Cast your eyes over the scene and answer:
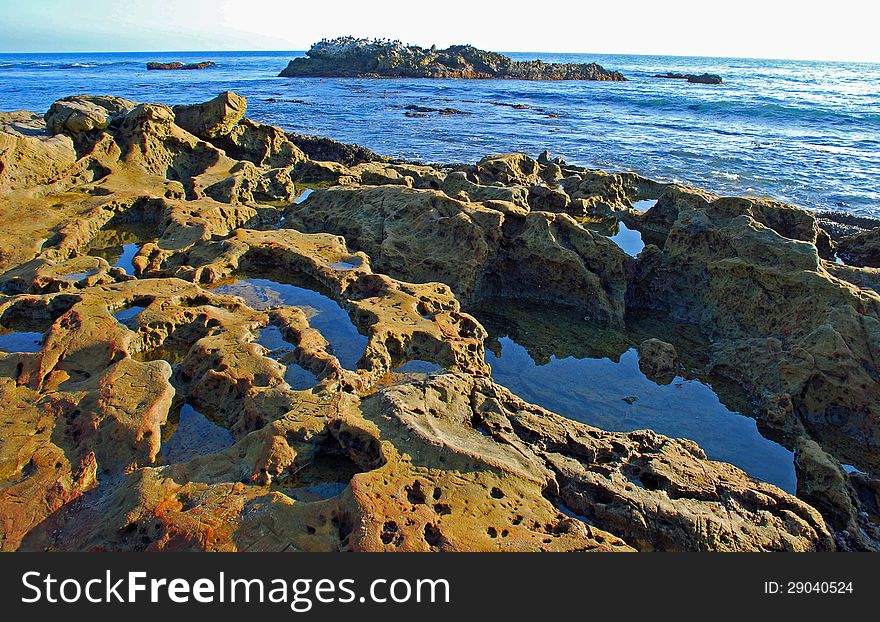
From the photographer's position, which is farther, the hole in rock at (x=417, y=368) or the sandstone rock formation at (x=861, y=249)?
the sandstone rock formation at (x=861, y=249)

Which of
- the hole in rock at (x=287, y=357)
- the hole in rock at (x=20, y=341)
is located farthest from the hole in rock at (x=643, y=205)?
the hole in rock at (x=20, y=341)

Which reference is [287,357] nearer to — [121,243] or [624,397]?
[624,397]

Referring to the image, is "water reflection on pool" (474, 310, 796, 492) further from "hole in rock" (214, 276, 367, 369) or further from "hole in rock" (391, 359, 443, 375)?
"hole in rock" (214, 276, 367, 369)

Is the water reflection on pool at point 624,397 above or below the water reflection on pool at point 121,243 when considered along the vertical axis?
below

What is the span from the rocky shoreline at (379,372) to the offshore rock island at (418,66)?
7237 centimetres

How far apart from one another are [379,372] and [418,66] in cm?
8155

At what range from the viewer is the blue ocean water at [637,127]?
19.9 m

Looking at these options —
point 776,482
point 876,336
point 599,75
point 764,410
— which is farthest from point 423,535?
point 599,75

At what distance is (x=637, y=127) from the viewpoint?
3180cm

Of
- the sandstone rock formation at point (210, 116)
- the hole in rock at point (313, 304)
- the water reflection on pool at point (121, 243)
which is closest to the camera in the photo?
the hole in rock at point (313, 304)

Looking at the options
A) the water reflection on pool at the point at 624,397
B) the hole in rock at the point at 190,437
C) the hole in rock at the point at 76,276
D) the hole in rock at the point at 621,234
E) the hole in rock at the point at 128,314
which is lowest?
the water reflection on pool at the point at 624,397

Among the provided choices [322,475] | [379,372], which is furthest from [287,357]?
[322,475]

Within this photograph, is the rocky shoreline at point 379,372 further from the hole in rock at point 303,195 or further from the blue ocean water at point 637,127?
the blue ocean water at point 637,127

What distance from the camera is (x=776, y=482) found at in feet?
18.6
